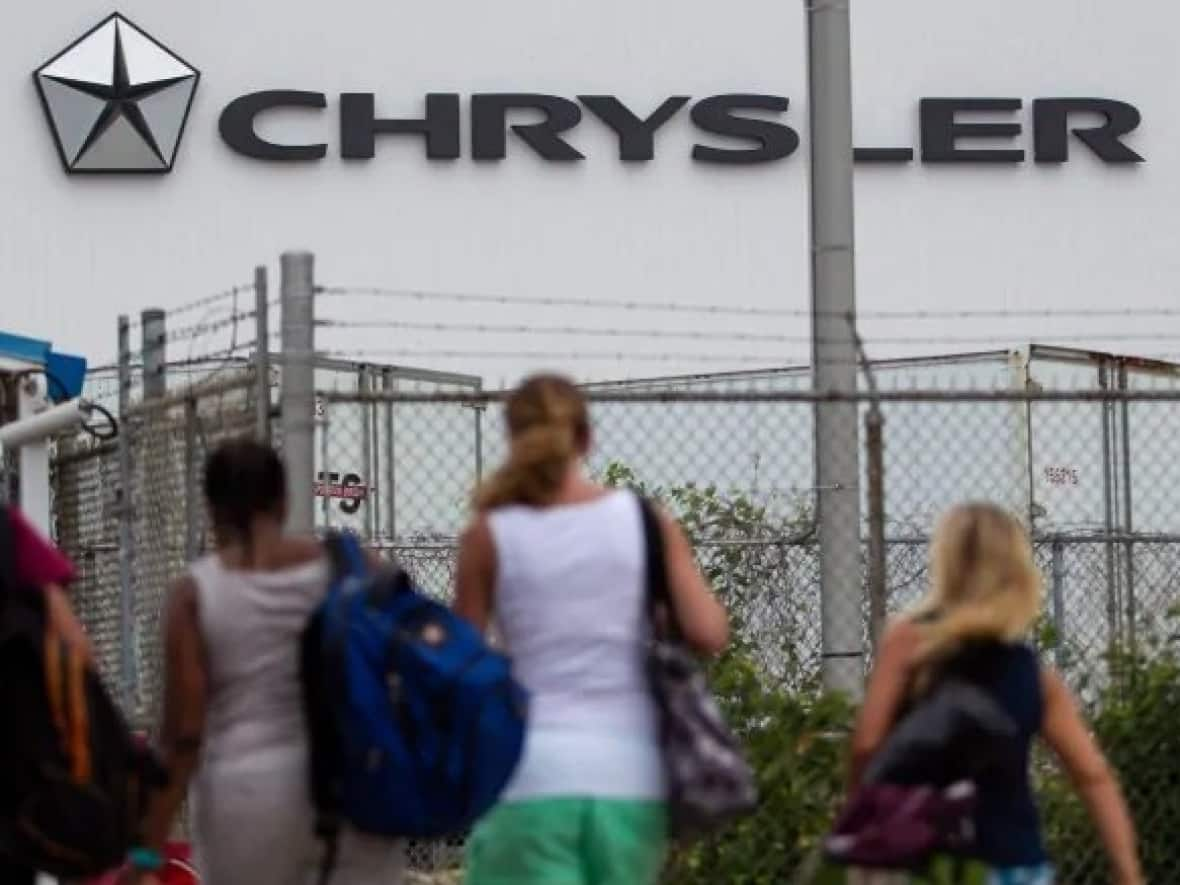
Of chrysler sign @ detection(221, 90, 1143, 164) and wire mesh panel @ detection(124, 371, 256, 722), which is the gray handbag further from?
chrysler sign @ detection(221, 90, 1143, 164)

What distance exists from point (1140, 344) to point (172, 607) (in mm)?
21524

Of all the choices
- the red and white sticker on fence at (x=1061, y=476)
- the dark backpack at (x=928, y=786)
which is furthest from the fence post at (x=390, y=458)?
the dark backpack at (x=928, y=786)

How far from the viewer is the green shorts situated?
6770 millimetres

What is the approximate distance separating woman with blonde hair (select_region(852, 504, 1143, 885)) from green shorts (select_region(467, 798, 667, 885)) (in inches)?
22.0

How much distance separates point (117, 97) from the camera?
90.1 ft

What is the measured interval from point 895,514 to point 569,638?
455 inches

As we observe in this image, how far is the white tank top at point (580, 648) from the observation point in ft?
22.3

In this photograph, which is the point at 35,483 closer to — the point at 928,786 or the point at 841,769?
the point at 841,769

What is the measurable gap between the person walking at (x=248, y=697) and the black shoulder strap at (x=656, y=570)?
2.37ft

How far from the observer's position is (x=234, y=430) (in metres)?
9.50

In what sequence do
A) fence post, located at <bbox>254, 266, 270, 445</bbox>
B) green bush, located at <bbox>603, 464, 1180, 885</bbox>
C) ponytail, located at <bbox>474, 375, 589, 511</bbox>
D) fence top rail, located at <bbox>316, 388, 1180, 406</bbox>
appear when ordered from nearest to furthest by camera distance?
ponytail, located at <bbox>474, 375, 589, 511</bbox>, fence post, located at <bbox>254, 266, 270, 445</bbox>, fence top rail, located at <bbox>316, 388, 1180, 406</bbox>, green bush, located at <bbox>603, 464, 1180, 885</bbox>

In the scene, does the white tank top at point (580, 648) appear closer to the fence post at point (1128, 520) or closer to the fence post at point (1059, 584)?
the fence post at point (1128, 520)

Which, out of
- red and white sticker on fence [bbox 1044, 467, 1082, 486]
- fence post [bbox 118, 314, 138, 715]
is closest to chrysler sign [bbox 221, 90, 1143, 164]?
red and white sticker on fence [bbox 1044, 467, 1082, 486]

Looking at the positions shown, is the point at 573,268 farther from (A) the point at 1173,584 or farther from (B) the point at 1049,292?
(A) the point at 1173,584
